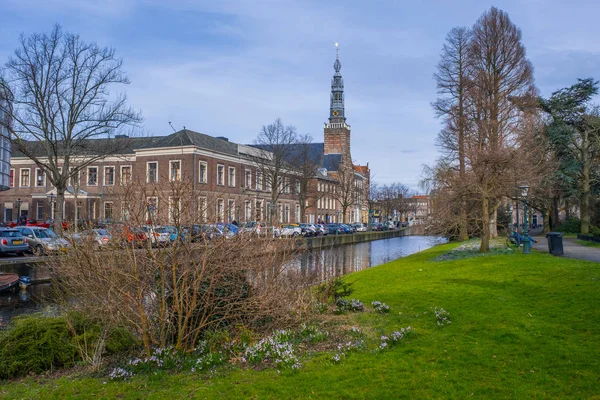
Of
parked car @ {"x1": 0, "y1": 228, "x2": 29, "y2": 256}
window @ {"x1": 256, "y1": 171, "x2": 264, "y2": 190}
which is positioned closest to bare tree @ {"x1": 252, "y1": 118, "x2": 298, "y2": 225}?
window @ {"x1": 256, "y1": 171, "x2": 264, "y2": 190}

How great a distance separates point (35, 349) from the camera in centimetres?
763

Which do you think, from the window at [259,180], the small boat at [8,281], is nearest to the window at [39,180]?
the window at [259,180]

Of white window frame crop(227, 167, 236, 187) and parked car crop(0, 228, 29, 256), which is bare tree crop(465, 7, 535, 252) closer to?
parked car crop(0, 228, 29, 256)

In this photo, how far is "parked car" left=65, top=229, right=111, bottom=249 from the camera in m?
7.67

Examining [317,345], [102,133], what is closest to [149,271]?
[317,345]

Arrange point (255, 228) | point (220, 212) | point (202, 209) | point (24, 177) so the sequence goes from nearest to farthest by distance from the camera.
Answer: point (202, 209) → point (220, 212) → point (255, 228) → point (24, 177)

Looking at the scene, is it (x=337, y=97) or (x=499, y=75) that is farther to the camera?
(x=337, y=97)

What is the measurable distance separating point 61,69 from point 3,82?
3.33m

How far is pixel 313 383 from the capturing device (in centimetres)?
621

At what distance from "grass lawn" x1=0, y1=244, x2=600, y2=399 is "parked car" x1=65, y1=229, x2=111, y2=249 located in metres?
2.00

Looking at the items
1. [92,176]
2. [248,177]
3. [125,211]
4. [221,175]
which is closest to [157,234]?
[125,211]

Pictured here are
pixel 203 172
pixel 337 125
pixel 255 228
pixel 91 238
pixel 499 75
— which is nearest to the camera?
pixel 91 238

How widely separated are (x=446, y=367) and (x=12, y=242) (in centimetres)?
2436

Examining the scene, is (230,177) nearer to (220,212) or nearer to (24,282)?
(24,282)
